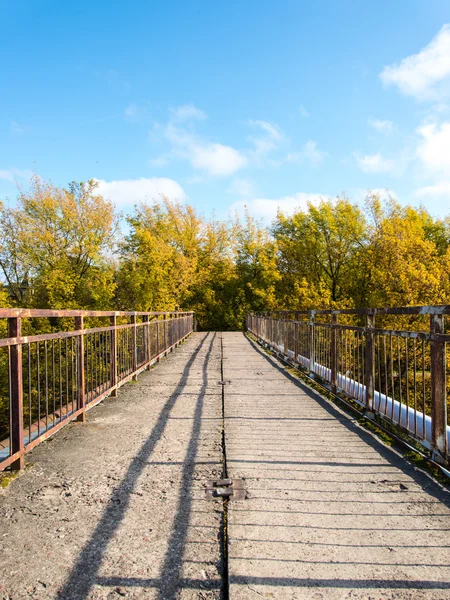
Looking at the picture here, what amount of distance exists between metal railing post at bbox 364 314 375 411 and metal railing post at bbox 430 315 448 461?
1.37m

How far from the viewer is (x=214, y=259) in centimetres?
5025

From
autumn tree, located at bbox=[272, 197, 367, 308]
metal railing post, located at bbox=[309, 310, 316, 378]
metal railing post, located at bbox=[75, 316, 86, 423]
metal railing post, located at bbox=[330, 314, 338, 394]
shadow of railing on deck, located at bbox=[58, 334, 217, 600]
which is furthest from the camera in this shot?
autumn tree, located at bbox=[272, 197, 367, 308]

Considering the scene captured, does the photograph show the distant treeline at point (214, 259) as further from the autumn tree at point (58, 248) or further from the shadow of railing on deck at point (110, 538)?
the shadow of railing on deck at point (110, 538)

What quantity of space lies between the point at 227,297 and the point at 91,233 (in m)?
19.7

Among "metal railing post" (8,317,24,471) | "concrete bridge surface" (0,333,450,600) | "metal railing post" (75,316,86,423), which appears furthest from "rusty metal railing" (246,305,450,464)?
"metal railing post" (75,316,86,423)

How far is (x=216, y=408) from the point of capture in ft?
17.9

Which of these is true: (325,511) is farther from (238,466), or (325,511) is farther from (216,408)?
(216,408)

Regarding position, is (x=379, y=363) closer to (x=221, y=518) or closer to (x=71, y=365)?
(x=221, y=518)

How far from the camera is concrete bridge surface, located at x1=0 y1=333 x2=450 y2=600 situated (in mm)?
1896

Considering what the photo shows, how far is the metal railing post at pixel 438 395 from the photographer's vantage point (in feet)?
10.2

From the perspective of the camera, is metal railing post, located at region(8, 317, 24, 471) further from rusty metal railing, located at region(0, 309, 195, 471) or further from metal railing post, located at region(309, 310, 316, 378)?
metal railing post, located at region(309, 310, 316, 378)

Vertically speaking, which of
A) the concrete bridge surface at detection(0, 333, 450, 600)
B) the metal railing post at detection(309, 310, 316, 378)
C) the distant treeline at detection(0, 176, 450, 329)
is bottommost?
the concrete bridge surface at detection(0, 333, 450, 600)

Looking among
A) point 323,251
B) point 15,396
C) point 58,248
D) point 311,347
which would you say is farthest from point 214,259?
point 15,396

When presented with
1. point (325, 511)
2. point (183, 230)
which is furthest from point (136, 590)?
point (183, 230)
